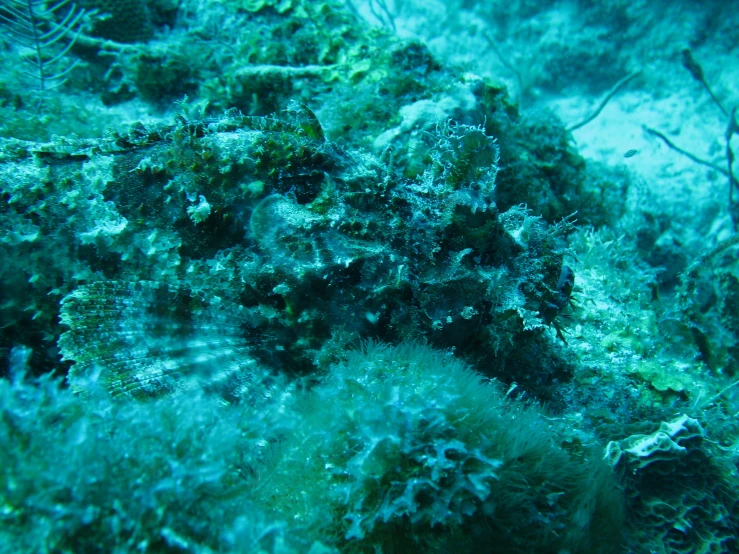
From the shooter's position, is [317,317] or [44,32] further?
[44,32]

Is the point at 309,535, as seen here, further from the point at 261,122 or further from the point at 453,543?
the point at 261,122

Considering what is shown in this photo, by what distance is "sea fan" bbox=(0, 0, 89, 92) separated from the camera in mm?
5102

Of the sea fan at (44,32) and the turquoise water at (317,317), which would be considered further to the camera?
the sea fan at (44,32)

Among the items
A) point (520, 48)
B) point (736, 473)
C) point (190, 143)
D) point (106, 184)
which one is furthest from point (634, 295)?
point (520, 48)

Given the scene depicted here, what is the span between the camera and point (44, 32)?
559cm

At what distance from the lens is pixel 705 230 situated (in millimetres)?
7496

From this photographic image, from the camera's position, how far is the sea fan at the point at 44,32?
16.7ft

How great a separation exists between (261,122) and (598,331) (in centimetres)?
356

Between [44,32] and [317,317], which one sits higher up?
[44,32]

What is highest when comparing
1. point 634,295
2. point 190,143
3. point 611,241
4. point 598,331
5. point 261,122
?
point 261,122

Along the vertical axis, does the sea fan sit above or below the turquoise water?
above

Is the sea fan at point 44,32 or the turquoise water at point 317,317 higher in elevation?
the sea fan at point 44,32

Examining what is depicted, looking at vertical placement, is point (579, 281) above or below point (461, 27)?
below

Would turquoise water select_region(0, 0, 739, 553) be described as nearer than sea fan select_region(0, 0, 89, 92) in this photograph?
Yes
